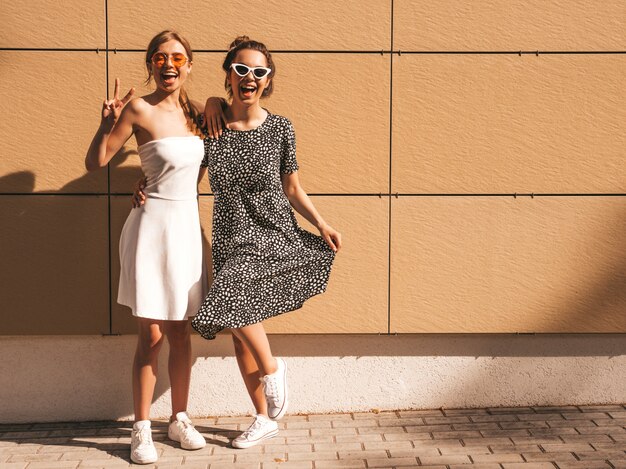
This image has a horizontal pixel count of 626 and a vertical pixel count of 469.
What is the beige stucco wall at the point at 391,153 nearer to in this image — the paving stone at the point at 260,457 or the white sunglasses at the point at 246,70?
the white sunglasses at the point at 246,70

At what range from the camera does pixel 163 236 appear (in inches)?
155

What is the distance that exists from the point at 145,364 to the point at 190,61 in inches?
62.0

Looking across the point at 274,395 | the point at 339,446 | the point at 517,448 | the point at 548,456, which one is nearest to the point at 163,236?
the point at 274,395

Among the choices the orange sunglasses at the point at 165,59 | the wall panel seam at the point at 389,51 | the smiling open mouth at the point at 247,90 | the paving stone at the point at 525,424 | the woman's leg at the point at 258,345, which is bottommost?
the paving stone at the point at 525,424

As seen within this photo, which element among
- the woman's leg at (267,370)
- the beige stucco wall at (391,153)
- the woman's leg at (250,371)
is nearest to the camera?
the woman's leg at (267,370)

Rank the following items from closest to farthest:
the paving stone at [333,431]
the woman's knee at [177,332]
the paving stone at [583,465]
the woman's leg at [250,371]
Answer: the paving stone at [583,465] → the woman's knee at [177,332] → the woman's leg at [250,371] → the paving stone at [333,431]

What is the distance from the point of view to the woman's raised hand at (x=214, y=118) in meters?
4.02

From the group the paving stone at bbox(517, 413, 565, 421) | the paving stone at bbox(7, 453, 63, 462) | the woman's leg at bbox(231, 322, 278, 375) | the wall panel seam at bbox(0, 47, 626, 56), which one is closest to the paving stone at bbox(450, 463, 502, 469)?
the paving stone at bbox(517, 413, 565, 421)

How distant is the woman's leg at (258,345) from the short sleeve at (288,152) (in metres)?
0.83

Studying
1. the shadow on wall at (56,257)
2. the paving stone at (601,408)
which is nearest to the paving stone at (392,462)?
the paving stone at (601,408)

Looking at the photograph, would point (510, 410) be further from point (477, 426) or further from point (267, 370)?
point (267, 370)

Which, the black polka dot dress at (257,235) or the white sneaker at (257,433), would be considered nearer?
the black polka dot dress at (257,235)

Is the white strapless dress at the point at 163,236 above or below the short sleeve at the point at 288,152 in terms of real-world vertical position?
below

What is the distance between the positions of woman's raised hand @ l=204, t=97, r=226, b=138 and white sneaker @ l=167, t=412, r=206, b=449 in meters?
1.50
